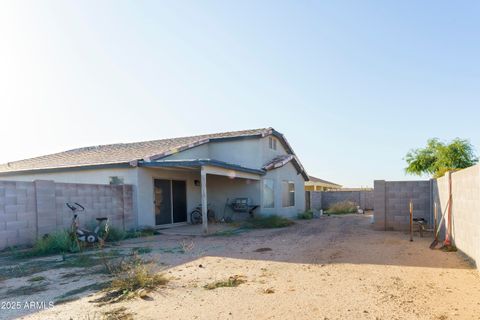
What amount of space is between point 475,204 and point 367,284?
2.80 m

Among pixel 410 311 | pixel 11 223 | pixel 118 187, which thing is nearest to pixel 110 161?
pixel 118 187

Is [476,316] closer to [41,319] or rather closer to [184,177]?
[41,319]

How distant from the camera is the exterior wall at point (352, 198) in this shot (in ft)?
86.7

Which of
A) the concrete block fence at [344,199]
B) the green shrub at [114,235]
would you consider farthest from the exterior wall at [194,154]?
the concrete block fence at [344,199]

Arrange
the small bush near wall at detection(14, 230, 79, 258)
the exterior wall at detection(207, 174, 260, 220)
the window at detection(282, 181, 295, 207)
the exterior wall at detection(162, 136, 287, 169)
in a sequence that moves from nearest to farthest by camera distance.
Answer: the small bush near wall at detection(14, 230, 79, 258) → the exterior wall at detection(207, 174, 260, 220) → the exterior wall at detection(162, 136, 287, 169) → the window at detection(282, 181, 295, 207)

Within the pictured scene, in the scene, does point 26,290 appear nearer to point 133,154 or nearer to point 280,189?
point 133,154

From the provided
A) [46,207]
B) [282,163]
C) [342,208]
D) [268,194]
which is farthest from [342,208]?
[46,207]

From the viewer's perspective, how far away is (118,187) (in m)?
12.5

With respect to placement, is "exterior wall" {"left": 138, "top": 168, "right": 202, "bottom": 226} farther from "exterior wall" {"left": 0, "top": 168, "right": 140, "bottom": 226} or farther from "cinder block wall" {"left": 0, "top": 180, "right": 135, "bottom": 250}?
"cinder block wall" {"left": 0, "top": 180, "right": 135, "bottom": 250}

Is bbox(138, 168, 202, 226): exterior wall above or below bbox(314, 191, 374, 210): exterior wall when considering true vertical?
above

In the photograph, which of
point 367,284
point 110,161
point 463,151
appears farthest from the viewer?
point 463,151

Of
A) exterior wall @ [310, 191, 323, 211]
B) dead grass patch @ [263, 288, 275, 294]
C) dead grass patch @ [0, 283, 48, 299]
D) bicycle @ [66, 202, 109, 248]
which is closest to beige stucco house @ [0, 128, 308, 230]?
bicycle @ [66, 202, 109, 248]

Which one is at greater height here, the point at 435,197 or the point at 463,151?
the point at 463,151

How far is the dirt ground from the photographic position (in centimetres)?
421
